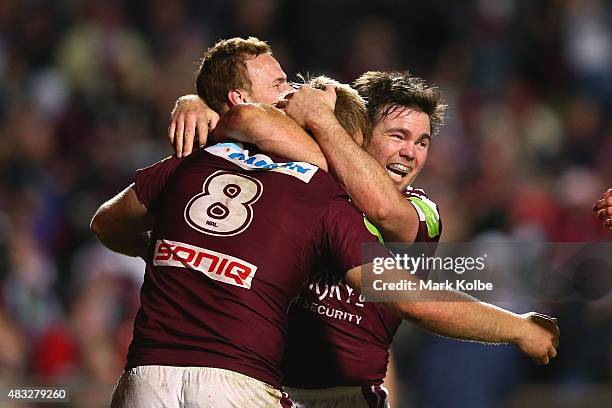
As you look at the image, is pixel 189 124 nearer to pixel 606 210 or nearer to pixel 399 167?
pixel 399 167

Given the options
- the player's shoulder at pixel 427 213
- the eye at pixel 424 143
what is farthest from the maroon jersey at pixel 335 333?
the eye at pixel 424 143

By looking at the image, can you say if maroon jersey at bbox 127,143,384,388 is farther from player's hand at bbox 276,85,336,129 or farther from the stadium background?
the stadium background

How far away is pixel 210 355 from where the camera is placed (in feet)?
11.5

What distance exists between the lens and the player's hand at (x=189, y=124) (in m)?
4.11

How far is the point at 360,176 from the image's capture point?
150 inches

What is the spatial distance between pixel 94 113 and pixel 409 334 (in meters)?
3.60

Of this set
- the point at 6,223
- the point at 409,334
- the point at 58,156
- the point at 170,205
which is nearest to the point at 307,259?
the point at 170,205

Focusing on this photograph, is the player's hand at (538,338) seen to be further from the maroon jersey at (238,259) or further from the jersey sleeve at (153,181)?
the jersey sleeve at (153,181)

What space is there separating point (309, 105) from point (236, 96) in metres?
0.38

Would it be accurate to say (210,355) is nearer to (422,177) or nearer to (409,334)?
(409,334)

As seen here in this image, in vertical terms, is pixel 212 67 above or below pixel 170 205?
above

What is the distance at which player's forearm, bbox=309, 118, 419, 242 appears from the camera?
3.81m

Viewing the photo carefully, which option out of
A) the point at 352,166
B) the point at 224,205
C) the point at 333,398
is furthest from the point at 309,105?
the point at 333,398

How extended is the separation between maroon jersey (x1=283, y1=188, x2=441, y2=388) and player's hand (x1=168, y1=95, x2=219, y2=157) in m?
0.70
